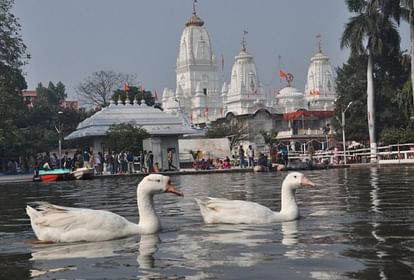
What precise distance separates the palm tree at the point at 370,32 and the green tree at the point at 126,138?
13.7 metres

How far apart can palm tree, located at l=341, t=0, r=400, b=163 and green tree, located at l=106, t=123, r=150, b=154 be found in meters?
13.7

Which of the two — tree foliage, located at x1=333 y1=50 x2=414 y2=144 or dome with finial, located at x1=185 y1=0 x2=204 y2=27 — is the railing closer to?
tree foliage, located at x1=333 y1=50 x2=414 y2=144

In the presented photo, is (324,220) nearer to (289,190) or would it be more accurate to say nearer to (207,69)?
(289,190)

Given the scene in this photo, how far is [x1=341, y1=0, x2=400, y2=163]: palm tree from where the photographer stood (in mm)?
45594

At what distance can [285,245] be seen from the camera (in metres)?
7.26

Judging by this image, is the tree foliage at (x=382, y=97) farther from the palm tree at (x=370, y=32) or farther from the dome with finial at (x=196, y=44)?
the dome with finial at (x=196, y=44)

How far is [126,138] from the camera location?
45.1 meters

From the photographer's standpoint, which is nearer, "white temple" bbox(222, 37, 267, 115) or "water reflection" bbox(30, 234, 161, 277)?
"water reflection" bbox(30, 234, 161, 277)

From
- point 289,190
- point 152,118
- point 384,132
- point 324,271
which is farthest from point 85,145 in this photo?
point 324,271

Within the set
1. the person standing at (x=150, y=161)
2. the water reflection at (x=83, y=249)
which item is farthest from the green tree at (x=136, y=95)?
the water reflection at (x=83, y=249)

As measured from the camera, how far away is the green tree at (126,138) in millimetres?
44931

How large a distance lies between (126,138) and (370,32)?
15.9 meters

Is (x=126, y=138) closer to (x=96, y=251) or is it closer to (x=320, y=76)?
(x=96, y=251)

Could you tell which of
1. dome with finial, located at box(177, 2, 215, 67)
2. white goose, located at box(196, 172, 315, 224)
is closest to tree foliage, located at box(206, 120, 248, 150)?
dome with finial, located at box(177, 2, 215, 67)
